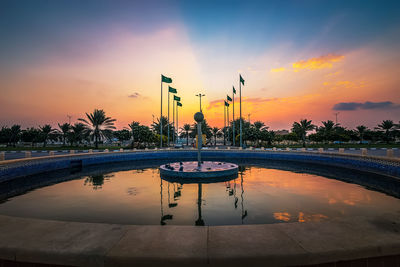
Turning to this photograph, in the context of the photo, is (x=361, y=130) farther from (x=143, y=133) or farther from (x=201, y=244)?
(x=201, y=244)

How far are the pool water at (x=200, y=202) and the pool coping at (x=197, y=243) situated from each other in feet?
8.82

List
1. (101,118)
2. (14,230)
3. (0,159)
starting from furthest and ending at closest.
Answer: (101,118) < (0,159) < (14,230)

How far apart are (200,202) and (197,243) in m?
5.50

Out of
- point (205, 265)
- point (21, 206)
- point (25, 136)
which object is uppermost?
point (25, 136)

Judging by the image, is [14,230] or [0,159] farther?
[0,159]

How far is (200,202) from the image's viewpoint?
9.05 m

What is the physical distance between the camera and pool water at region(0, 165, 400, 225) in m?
7.24

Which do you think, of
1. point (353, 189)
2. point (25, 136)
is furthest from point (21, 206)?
point (25, 136)

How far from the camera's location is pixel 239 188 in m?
11.6

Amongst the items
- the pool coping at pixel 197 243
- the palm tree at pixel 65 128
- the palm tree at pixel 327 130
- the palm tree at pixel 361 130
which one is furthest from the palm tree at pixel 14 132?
the palm tree at pixel 361 130

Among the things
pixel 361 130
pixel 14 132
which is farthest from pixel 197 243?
pixel 361 130

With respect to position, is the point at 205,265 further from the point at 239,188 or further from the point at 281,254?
the point at 239,188

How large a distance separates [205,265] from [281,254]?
123cm

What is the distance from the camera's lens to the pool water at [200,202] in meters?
7.24
